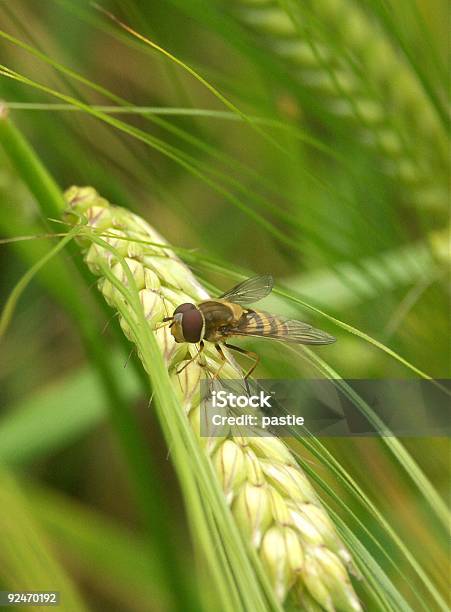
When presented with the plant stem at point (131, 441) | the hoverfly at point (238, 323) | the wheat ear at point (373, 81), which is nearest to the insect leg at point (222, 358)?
the hoverfly at point (238, 323)

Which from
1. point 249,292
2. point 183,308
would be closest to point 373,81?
point 249,292

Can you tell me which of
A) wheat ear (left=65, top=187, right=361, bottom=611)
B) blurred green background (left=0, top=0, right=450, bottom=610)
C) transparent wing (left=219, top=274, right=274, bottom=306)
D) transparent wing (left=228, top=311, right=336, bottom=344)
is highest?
blurred green background (left=0, top=0, right=450, bottom=610)

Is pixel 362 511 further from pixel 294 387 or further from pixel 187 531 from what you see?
pixel 187 531

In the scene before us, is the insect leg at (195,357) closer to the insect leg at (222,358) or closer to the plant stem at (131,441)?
the insect leg at (222,358)

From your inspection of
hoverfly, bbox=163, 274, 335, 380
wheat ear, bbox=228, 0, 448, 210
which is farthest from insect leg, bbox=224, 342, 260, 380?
wheat ear, bbox=228, 0, 448, 210

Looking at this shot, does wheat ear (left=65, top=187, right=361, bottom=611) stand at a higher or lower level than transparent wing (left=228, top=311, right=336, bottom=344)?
lower

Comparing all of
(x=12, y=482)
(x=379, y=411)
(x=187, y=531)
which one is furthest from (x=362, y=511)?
(x=187, y=531)

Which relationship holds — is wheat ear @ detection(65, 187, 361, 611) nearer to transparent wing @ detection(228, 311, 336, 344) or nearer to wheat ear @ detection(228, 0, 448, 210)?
transparent wing @ detection(228, 311, 336, 344)
